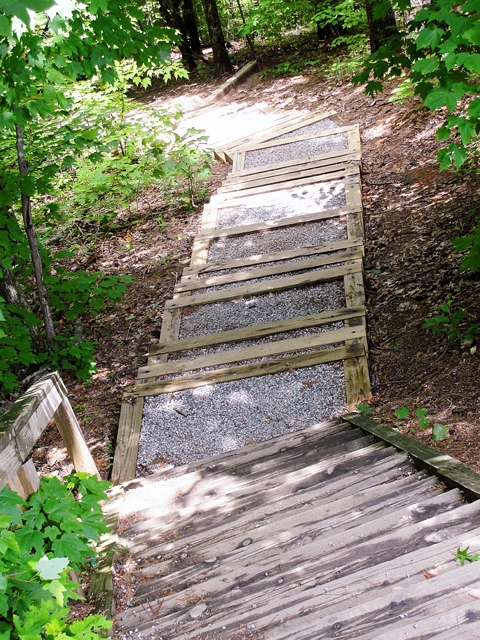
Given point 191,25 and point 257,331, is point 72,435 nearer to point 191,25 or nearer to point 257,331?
point 257,331

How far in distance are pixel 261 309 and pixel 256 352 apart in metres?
0.78

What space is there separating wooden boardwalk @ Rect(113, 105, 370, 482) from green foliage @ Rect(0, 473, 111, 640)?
2115 millimetres

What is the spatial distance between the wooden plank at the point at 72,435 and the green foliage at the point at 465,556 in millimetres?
2212

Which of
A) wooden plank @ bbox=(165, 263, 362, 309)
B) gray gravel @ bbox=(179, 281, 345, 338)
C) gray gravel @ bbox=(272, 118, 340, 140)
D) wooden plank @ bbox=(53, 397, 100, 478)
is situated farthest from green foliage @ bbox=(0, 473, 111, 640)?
gray gravel @ bbox=(272, 118, 340, 140)

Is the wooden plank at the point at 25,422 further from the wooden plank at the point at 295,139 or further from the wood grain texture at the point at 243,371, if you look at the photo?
the wooden plank at the point at 295,139

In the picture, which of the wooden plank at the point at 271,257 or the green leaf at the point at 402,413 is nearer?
the green leaf at the point at 402,413

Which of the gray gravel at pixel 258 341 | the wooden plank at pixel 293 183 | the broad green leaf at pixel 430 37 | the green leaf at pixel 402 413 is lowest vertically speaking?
the green leaf at pixel 402 413

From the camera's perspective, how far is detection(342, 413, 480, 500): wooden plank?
2.57 meters

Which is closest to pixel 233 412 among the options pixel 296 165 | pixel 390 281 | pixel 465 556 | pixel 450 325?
pixel 450 325

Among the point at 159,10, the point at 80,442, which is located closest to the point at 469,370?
the point at 80,442

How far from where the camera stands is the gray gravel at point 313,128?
9673mm

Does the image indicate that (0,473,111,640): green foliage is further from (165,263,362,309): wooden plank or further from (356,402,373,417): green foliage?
(165,263,362,309): wooden plank

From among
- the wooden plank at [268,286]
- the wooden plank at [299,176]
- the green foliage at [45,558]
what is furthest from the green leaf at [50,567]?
the wooden plank at [299,176]

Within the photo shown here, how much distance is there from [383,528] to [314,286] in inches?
146
